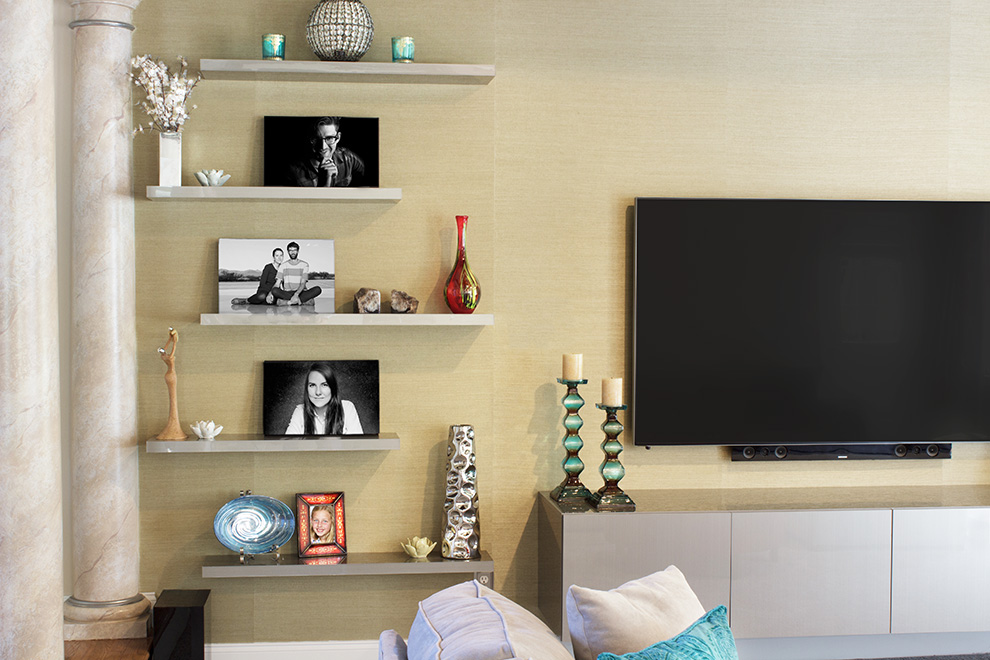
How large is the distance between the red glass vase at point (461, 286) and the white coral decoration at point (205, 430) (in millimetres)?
998

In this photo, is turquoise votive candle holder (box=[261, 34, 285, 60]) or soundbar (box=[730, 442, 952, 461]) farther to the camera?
soundbar (box=[730, 442, 952, 461])

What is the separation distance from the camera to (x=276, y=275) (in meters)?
3.33

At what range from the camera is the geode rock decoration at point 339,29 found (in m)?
3.19

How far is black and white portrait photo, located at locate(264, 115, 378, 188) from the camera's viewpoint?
3318 millimetres

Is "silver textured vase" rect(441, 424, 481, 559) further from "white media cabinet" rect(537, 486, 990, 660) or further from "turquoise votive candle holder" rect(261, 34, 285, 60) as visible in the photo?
"turquoise votive candle holder" rect(261, 34, 285, 60)

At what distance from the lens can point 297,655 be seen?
338 centimetres

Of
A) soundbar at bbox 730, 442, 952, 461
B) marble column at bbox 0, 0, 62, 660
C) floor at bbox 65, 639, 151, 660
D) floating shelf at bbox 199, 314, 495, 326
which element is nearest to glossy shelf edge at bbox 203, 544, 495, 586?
floor at bbox 65, 639, 151, 660

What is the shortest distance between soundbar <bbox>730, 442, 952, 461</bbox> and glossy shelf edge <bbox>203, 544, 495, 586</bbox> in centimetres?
118

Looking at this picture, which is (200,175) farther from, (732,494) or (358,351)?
(732,494)

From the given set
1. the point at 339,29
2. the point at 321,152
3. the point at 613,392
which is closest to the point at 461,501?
the point at 613,392

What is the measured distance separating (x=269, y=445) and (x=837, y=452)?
2288mm

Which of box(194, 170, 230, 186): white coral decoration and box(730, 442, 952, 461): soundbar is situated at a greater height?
box(194, 170, 230, 186): white coral decoration

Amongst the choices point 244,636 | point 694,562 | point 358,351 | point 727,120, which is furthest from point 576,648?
point 727,120

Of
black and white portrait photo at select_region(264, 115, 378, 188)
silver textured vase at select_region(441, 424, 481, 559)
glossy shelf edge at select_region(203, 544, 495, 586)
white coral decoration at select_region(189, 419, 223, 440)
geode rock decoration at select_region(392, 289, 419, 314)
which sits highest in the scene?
black and white portrait photo at select_region(264, 115, 378, 188)
